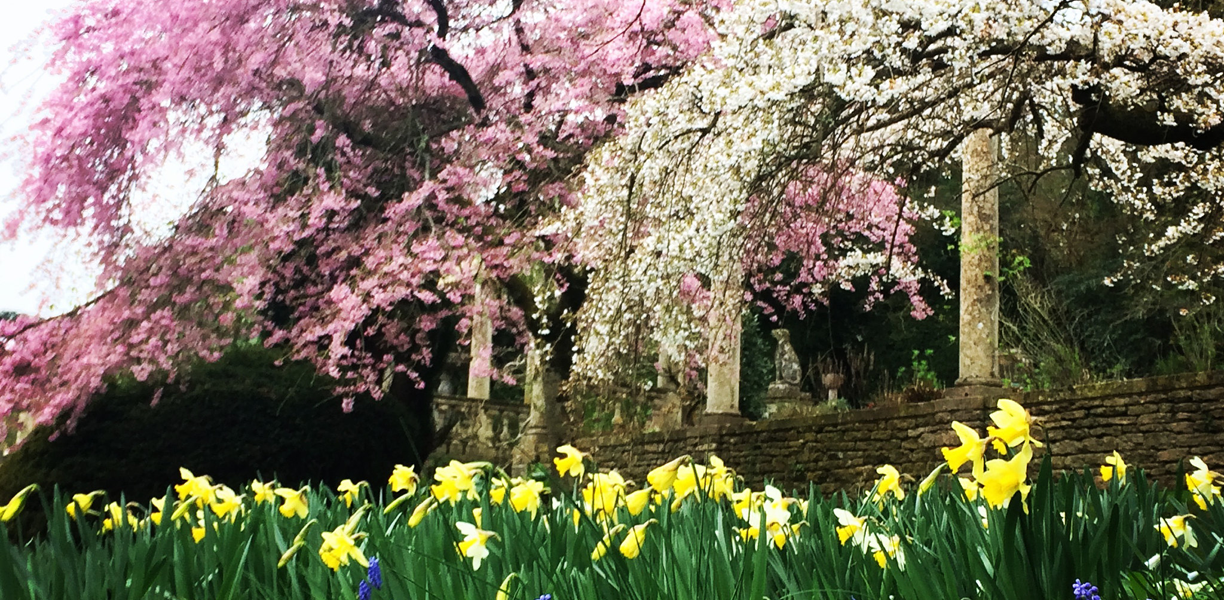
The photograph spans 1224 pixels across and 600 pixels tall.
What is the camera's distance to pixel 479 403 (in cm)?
1204

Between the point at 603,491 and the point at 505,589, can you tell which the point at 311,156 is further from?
the point at 505,589

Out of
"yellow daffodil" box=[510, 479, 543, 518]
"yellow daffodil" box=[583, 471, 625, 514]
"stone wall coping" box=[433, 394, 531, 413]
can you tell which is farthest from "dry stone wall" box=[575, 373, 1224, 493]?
"yellow daffodil" box=[510, 479, 543, 518]

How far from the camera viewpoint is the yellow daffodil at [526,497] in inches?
92.8

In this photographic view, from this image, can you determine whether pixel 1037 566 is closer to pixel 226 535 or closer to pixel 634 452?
pixel 226 535

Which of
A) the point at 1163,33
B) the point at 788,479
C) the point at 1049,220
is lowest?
the point at 788,479

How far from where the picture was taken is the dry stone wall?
24.3 feet

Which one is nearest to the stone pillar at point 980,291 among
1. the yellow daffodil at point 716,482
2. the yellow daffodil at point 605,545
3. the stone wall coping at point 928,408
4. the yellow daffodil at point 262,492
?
the stone wall coping at point 928,408

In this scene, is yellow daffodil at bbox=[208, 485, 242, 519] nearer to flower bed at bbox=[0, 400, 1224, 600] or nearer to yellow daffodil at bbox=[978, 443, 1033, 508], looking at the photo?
flower bed at bbox=[0, 400, 1224, 600]

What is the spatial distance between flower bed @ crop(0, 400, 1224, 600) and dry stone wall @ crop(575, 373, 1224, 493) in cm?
388

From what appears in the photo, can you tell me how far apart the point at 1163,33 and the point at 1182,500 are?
3.61 meters

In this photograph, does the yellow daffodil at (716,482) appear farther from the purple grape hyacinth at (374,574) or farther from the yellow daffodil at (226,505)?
the yellow daffodil at (226,505)

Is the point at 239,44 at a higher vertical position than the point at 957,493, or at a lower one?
higher

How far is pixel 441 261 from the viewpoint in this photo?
826 cm

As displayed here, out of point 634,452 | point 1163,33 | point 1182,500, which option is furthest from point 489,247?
point 1182,500
